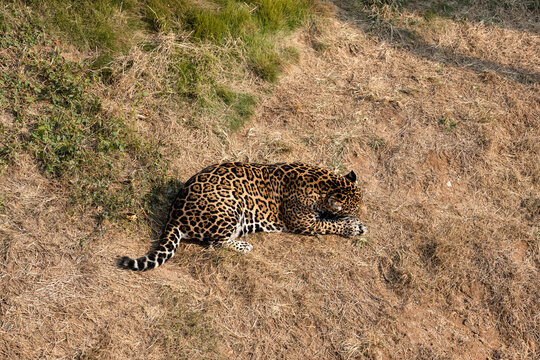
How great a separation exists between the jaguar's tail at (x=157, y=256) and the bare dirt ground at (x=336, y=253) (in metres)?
0.14

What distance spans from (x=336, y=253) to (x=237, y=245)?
1.36 meters

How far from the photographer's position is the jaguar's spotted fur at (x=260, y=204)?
23.1 ft

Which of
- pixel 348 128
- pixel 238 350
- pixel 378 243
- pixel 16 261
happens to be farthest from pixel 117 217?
pixel 348 128

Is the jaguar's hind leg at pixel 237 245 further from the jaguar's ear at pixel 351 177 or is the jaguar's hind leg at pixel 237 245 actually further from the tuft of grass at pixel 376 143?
the tuft of grass at pixel 376 143

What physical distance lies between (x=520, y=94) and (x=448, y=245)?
4656 mm

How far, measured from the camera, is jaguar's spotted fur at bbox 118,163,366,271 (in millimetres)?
7031

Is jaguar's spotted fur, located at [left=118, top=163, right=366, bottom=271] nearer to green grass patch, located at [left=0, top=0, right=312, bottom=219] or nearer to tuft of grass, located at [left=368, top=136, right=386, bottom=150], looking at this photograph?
green grass patch, located at [left=0, top=0, right=312, bottom=219]

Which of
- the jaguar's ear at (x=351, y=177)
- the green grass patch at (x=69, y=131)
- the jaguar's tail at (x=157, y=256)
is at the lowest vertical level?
the jaguar's tail at (x=157, y=256)

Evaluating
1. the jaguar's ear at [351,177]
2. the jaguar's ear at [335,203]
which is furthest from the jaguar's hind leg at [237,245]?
the jaguar's ear at [351,177]

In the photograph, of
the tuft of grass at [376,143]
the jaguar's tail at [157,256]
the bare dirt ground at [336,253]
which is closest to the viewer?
the bare dirt ground at [336,253]

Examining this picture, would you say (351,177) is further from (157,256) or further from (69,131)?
(69,131)

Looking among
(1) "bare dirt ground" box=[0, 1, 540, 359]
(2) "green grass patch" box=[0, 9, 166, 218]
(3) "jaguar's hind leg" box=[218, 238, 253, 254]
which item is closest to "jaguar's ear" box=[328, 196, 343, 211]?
(1) "bare dirt ground" box=[0, 1, 540, 359]

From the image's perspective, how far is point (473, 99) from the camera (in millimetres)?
10312

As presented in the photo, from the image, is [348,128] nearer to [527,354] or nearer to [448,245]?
[448,245]
